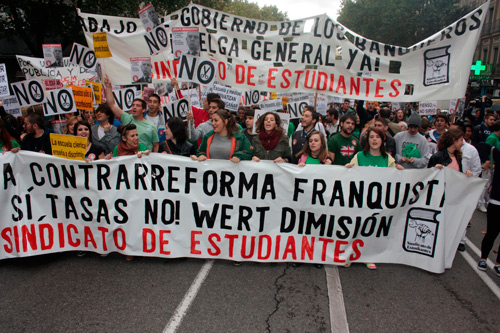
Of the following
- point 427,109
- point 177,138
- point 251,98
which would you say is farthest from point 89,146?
point 427,109

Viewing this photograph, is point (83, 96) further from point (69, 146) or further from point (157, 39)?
point (69, 146)

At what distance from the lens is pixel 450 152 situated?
15.9 ft

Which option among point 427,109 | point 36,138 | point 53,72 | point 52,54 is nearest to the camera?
point 36,138

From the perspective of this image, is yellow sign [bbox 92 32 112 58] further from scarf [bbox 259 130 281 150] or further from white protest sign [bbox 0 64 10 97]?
scarf [bbox 259 130 281 150]

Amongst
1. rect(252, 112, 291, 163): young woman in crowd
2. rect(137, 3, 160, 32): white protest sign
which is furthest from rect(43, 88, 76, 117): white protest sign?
rect(252, 112, 291, 163): young woman in crowd

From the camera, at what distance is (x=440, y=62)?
4840mm

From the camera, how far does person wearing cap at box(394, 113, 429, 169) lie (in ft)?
18.4

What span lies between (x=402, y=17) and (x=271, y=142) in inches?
1517

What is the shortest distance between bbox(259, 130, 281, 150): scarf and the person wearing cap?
6.73 ft

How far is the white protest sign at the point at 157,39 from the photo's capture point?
19.9ft

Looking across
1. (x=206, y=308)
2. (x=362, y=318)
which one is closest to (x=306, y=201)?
(x=362, y=318)

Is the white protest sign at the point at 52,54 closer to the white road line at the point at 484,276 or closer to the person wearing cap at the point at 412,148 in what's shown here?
the person wearing cap at the point at 412,148

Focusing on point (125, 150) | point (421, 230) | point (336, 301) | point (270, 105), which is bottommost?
point (336, 301)

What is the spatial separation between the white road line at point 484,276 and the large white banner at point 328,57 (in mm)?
2178
